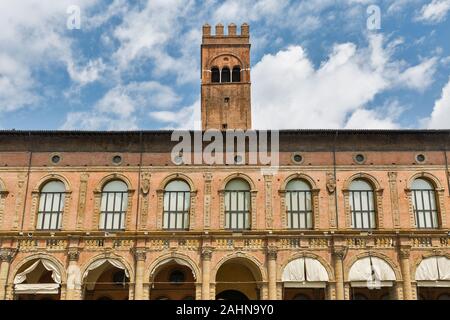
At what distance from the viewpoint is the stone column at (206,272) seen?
98.2 ft

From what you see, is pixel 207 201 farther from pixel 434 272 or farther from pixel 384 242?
pixel 434 272

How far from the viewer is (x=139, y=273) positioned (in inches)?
1188

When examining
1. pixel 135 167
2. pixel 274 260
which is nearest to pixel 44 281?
pixel 135 167

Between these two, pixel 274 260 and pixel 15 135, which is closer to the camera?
pixel 274 260

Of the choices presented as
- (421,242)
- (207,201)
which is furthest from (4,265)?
(421,242)

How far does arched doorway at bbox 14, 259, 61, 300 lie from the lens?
30.1 metres

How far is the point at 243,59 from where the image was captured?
45594 mm

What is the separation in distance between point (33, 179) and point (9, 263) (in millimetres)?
5261

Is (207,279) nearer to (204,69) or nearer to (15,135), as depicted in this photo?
(15,135)

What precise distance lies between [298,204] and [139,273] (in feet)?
34.2

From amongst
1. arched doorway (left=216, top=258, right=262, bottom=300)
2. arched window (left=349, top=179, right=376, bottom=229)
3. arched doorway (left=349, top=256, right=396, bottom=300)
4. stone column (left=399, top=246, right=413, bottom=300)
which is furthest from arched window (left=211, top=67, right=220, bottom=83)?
stone column (left=399, top=246, right=413, bottom=300)
